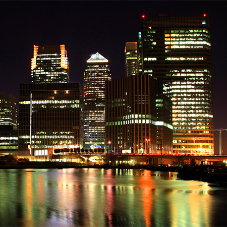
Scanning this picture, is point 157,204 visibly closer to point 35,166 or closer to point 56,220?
point 56,220

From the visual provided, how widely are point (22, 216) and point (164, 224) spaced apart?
41.8 feet

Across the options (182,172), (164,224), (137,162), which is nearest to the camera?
(164,224)

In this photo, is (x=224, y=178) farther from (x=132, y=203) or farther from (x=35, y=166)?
(x=35, y=166)

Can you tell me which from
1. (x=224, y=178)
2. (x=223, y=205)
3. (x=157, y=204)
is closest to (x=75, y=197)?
(x=157, y=204)

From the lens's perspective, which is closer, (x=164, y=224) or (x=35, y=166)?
(x=164, y=224)

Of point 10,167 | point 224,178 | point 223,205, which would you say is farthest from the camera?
point 10,167

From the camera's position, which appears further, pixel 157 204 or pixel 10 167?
pixel 10 167

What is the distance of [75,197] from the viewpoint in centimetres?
4312

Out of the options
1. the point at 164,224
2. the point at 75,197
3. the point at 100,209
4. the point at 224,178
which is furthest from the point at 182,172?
the point at 164,224

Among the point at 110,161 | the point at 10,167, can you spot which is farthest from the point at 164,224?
the point at 110,161

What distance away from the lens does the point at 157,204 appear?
122 ft

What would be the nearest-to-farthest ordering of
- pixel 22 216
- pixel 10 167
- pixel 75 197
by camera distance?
pixel 22 216
pixel 75 197
pixel 10 167

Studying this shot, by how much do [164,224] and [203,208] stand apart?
29.7 ft

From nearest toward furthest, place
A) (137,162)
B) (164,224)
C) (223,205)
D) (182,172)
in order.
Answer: (164,224)
(223,205)
(182,172)
(137,162)
